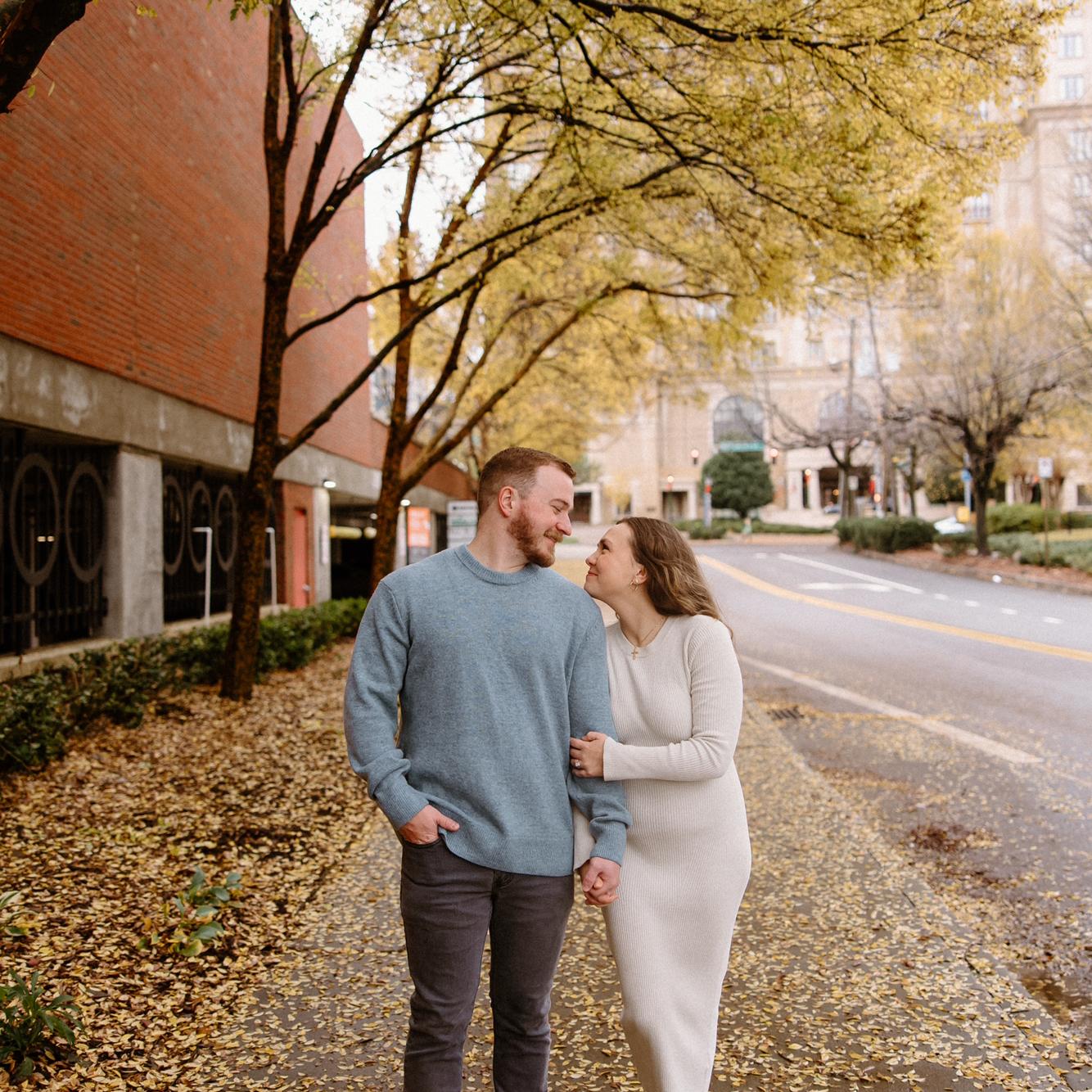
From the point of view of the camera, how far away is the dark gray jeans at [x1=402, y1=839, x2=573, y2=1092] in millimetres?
2523

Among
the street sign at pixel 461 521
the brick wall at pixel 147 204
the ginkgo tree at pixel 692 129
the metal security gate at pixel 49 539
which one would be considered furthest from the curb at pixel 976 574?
the metal security gate at pixel 49 539

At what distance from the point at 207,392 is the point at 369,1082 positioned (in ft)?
38.6

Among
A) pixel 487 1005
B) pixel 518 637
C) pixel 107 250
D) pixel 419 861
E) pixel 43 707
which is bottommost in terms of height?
pixel 487 1005

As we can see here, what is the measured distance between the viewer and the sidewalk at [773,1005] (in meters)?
3.33

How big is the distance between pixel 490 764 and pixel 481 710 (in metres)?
0.13

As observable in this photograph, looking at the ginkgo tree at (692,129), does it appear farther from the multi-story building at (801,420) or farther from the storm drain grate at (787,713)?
the multi-story building at (801,420)

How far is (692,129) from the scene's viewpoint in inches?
330

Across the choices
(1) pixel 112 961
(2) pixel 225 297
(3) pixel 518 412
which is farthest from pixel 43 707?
(3) pixel 518 412

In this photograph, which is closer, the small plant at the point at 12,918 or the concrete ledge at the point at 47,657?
the small plant at the point at 12,918

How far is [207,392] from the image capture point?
13.8 m

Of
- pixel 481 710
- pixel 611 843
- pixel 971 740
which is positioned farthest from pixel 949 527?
pixel 481 710

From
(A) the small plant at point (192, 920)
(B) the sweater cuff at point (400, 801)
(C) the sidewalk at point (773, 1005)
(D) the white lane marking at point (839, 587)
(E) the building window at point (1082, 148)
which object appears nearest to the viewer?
(B) the sweater cuff at point (400, 801)

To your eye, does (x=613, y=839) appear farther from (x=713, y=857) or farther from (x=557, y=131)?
(x=557, y=131)

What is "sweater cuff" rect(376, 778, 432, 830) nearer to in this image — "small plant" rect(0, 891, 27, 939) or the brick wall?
"small plant" rect(0, 891, 27, 939)
